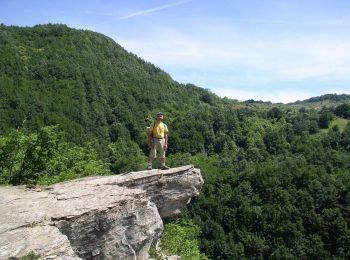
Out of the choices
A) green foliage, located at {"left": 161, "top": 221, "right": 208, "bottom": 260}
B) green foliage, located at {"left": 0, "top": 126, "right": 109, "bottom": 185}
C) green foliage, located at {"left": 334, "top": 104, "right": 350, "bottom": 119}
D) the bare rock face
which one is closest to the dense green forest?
green foliage, located at {"left": 0, "top": 126, "right": 109, "bottom": 185}

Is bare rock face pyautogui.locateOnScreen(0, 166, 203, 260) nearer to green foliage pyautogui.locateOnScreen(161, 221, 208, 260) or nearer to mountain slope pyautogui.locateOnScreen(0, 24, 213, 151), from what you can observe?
green foliage pyautogui.locateOnScreen(161, 221, 208, 260)

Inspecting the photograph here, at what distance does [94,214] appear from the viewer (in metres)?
18.4

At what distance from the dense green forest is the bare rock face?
26.9 feet

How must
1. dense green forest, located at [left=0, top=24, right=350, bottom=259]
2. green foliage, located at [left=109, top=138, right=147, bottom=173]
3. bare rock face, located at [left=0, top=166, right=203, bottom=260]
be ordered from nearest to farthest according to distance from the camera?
1. bare rock face, located at [left=0, top=166, right=203, bottom=260]
2. dense green forest, located at [left=0, top=24, right=350, bottom=259]
3. green foliage, located at [left=109, top=138, right=147, bottom=173]

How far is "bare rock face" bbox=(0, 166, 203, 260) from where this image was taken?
610 inches

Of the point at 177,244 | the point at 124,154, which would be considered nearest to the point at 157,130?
the point at 177,244

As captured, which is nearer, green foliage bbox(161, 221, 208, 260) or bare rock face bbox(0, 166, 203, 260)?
bare rock face bbox(0, 166, 203, 260)

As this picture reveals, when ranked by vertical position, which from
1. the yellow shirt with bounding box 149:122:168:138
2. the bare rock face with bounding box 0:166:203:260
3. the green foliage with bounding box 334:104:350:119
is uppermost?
the green foliage with bounding box 334:104:350:119

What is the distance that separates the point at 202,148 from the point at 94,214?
12822cm

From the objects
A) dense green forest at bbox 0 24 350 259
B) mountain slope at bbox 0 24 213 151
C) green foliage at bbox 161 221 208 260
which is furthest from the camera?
mountain slope at bbox 0 24 213 151

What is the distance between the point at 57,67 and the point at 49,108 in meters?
34.5

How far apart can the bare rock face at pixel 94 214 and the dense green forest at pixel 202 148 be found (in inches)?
323

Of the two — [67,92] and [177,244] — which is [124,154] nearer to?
[67,92]

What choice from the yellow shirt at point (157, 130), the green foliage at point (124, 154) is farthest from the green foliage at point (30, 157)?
the green foliage at point (124, 154)
